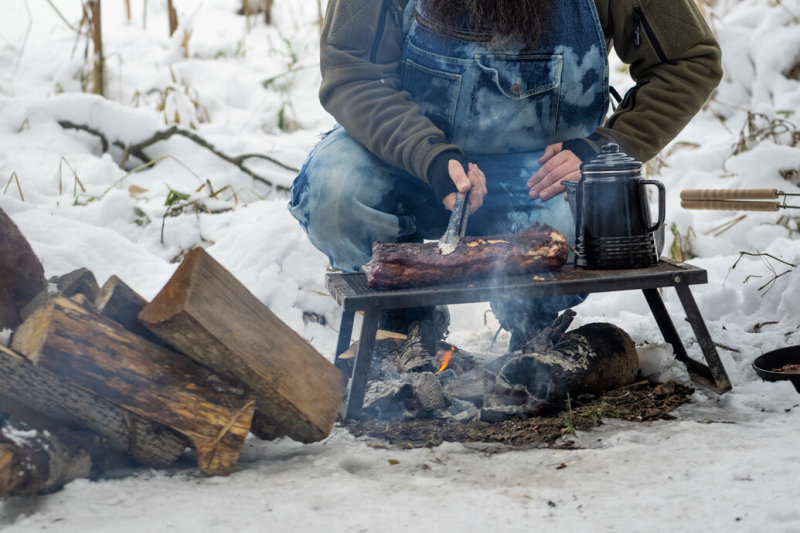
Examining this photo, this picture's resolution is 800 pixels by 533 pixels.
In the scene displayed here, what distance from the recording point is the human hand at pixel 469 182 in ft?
9.11

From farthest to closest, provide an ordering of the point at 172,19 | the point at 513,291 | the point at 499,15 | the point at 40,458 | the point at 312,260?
the point at 172,19 → the point at 312,260 → the point at 499,15 → the point at 513,291 → the point at 40,458

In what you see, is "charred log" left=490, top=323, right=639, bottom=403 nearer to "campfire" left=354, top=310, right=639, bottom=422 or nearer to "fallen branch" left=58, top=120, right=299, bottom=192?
"campfire" left=354, top=310, right=639, bottom=422

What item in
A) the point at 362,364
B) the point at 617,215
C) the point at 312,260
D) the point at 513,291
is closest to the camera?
the point at 513,291

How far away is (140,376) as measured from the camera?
6.73 ft

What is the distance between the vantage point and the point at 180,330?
6.76 feet

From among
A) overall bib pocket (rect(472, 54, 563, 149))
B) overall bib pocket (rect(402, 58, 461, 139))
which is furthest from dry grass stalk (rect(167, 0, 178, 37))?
overall bib pocket (rect(472, 54, 563, 149))

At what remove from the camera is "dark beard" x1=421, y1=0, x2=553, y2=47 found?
307cm

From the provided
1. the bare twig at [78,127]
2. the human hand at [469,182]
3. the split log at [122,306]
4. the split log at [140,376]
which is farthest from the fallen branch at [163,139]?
the split log at [140,376]

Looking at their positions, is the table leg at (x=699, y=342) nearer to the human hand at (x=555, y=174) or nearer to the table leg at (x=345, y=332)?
the human hand at (x=555, y=174)

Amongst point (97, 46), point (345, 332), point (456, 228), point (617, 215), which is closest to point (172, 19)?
point (97, 46)

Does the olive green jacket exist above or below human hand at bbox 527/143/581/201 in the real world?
above

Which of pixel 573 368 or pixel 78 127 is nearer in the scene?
pixel 573 368

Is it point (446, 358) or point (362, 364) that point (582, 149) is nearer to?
point (446, 358)

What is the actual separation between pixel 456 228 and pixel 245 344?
2.97 ft
